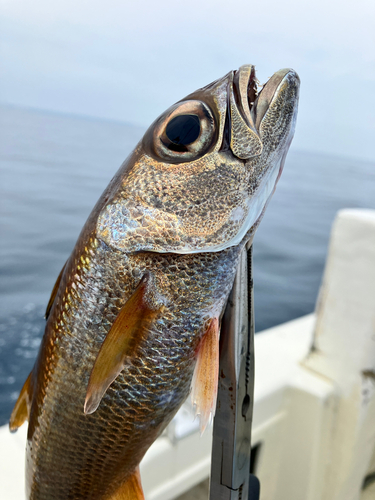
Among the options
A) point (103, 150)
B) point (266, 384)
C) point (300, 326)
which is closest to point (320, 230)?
point (300, 326)

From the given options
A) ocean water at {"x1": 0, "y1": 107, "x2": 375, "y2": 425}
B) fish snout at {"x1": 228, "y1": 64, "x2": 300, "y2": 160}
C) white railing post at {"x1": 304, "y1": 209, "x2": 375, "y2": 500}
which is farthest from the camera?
ocean water at {"x1": 0, "y1": 107, "x2": 375, "y2": 425}

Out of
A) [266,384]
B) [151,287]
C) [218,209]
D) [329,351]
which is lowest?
[266,384]

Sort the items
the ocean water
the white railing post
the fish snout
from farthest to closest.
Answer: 1. the ocean water
2. the white railing post
3. the fish snout

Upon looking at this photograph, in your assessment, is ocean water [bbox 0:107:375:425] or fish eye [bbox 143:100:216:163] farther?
ocean water [bbox 0:107:375:425]

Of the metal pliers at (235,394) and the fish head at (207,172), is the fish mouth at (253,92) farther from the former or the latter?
the metal pliers at (235,394)

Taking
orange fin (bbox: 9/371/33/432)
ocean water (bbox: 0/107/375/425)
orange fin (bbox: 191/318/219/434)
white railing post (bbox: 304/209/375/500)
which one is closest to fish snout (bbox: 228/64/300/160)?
orange fin (bbox: 191/318/219/434)

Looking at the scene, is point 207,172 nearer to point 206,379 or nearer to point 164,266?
point 164,266

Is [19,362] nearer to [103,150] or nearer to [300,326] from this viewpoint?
[300,326]

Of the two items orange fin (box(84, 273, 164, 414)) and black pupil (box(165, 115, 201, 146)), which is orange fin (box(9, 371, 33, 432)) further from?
black pupil (box(165, 115, 201, 146))
